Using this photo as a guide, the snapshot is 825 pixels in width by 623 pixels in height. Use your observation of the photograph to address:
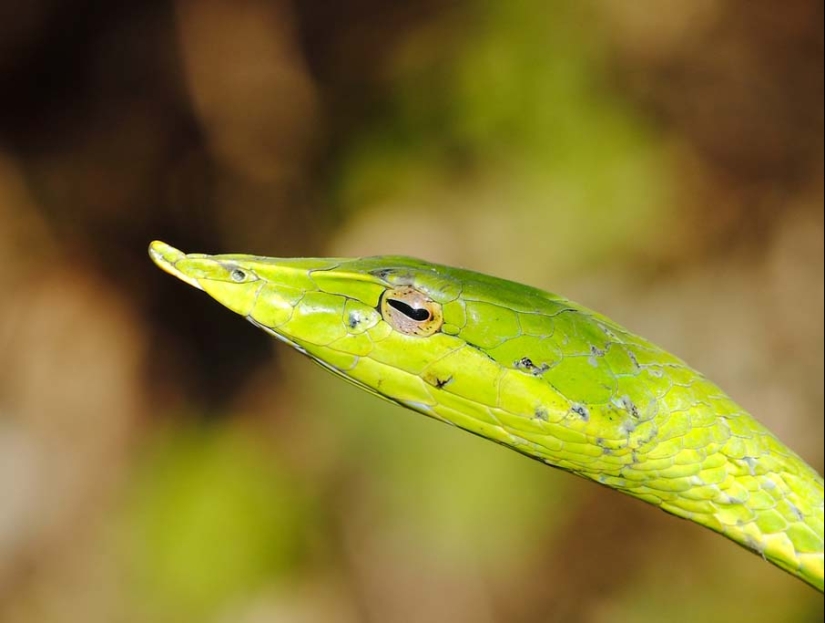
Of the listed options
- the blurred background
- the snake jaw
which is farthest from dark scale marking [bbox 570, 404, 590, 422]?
the blurred background

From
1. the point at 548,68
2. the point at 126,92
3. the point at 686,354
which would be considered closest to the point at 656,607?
the point at 686,354

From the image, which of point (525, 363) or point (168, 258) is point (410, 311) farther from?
point (168, 258)

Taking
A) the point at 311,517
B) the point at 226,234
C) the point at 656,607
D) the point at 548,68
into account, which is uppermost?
the point at 548,68

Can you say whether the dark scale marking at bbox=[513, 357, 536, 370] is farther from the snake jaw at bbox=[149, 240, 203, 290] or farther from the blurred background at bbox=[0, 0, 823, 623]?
the blurred background at bbox=[0, 0, 823, 623]

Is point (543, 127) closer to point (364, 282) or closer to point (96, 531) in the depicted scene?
point (364, 282)

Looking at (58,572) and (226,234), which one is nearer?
(58,572)

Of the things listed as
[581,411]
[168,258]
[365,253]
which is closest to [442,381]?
[581,411]

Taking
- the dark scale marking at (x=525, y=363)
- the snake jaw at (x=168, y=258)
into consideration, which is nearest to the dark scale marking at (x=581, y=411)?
the dark scale marking at (x=525, y=363)
